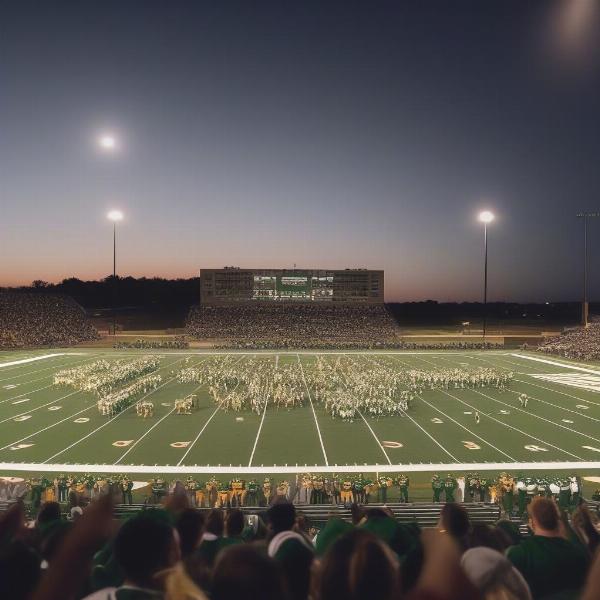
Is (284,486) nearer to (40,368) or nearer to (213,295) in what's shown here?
(40,368)

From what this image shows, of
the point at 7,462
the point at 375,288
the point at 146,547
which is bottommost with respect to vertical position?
the point at 7,462

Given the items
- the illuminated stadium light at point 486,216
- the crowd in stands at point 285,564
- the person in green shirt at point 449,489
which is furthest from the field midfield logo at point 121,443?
the illuminated stadium light at point 486,216

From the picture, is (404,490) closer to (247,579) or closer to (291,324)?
(247,579)

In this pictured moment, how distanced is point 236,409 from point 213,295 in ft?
164

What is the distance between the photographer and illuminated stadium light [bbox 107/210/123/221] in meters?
46.8

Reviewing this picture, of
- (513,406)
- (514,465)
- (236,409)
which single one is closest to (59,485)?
(236,409)

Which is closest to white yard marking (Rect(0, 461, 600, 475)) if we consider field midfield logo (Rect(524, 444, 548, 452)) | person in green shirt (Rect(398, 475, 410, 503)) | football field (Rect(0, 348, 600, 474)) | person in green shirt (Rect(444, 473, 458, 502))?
football field (Rect(0, 348, 600, 474))

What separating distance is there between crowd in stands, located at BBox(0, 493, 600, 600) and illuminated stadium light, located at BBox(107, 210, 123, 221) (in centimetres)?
4730

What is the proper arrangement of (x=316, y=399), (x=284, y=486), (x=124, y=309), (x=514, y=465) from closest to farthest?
(x=284, y=486) → (x=514, y=465) → (x=316, y=399) → (x=124, y=309)

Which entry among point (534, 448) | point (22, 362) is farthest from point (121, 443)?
point (22, 362)

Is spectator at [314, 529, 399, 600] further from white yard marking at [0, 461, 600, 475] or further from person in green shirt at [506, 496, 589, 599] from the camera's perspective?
white yard marking at [0, 461, 600, 475]

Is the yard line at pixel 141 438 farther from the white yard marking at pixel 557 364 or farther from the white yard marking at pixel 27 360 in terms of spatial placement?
the white yard marking at pixel 557 364

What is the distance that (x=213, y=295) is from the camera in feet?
232

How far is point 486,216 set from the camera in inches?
1742
